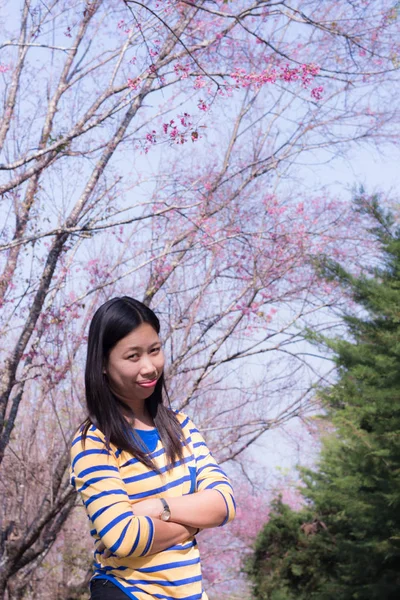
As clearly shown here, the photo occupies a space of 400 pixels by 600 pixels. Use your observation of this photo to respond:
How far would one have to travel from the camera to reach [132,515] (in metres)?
1.71

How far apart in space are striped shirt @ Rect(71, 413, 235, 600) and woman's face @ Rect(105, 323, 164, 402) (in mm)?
130

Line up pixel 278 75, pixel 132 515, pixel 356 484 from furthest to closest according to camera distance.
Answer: pixel 356 484 < pixel 278 75 < pixel 132 515

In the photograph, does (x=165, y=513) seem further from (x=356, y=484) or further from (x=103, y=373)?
(x=356, y=484)

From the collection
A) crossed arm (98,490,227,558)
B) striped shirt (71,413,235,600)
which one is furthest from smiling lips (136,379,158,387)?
crossed arm (98,490,227,558)

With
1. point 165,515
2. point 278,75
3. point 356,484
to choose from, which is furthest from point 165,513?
point 356,484

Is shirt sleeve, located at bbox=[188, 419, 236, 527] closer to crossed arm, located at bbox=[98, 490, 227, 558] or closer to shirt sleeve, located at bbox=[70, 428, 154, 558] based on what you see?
crossed arm, located at bbox=[98, 490, 227, 558]

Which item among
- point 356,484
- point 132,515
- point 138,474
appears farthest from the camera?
point 356,484

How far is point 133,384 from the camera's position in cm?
188

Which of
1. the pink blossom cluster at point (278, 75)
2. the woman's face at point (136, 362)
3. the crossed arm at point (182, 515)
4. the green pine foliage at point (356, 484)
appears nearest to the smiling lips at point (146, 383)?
the woman's face at point (136, 362)

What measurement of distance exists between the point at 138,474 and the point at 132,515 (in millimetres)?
125

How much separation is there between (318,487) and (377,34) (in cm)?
767

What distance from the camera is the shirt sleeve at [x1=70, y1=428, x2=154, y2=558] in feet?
5.53

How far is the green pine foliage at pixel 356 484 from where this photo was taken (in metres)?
8.30

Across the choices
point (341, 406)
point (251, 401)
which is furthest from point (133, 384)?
point (341, 406)
